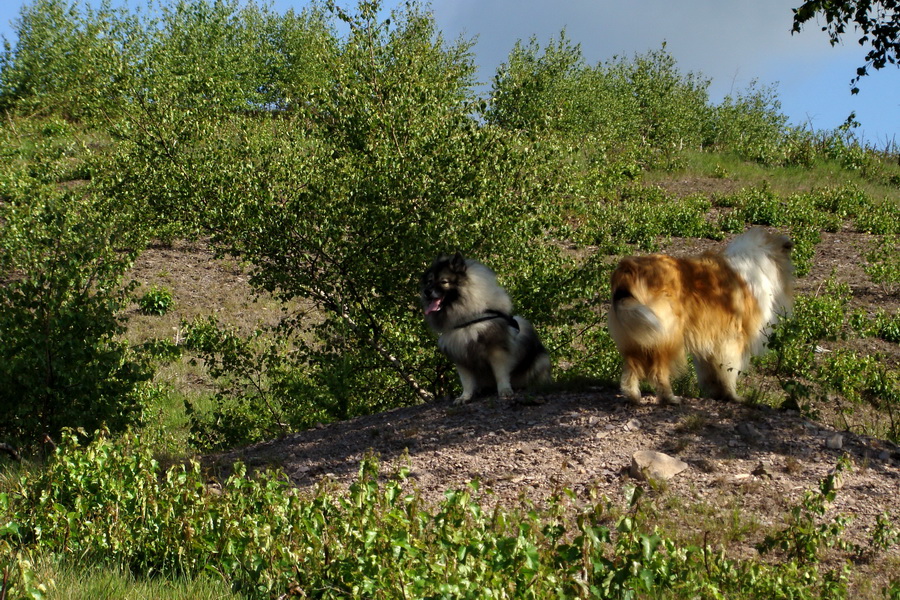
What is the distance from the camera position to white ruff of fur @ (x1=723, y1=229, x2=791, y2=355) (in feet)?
24.0

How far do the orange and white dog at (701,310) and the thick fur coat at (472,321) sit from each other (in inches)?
52.3

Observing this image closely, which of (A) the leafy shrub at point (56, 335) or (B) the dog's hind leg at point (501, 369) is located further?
(B) the dog's hind leg at point (501, 369)

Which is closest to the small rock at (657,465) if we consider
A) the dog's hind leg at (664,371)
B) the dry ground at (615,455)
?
the dry ground at (615,455)

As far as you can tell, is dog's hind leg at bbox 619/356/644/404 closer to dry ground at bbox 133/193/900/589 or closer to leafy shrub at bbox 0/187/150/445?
dry ground at bbox 133/193/900/589

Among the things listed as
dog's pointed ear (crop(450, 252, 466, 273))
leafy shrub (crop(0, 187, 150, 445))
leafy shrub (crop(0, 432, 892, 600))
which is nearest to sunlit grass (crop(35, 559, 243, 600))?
leafy shrub (crop(0, 432, 892, 600))

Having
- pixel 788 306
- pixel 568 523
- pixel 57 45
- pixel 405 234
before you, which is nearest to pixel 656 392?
pixel 788 306

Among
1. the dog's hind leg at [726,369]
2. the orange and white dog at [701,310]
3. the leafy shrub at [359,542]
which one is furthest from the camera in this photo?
the dog's hind leg at [726,369]

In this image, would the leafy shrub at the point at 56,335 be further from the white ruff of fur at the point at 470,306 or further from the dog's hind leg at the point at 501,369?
the dog's hind leg at the point at 501,369

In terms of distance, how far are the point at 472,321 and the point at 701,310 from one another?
2.05m

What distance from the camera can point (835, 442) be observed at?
250 inches

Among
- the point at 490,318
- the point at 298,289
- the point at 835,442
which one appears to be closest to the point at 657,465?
the point at 835,442

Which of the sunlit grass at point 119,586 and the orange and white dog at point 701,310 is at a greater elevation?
the orange and white dog at point 701,310

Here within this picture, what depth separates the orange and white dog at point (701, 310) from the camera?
6.70m

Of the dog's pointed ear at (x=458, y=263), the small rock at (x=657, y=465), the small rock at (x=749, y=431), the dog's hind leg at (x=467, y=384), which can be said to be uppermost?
the dog's pointed ear at (x=458, y=263)
